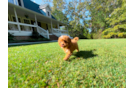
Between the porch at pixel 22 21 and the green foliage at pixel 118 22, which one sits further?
the green foliage at pixel 118 22

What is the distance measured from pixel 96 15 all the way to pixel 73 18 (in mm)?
7871

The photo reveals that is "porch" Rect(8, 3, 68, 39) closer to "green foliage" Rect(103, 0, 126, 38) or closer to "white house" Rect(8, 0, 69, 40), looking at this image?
"white house" Rect(8, 0, 69, 40)

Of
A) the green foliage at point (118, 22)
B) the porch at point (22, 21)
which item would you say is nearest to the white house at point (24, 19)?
the porch at point (22, 21)

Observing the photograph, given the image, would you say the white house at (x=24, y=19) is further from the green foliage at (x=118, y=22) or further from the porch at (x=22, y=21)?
the green foliage at (x=118, y=22)

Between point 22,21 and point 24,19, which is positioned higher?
point 24,19

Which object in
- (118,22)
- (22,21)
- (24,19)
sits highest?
(118,22)

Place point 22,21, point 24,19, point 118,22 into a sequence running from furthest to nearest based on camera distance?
point 118,22 < point 24,19 < point 22,21

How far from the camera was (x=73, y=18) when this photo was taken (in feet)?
74.3

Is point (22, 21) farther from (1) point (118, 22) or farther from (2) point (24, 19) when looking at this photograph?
(1) point (118, 22)

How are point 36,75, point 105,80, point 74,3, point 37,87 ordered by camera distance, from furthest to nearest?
point 74,3 → point 36,75 → point 105,80 → point 37,87

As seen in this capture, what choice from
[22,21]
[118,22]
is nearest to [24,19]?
[22,21]

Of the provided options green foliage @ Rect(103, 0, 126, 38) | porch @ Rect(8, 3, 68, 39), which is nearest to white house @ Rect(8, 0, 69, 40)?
porch @ Rect(8, 3, 68, 39)
